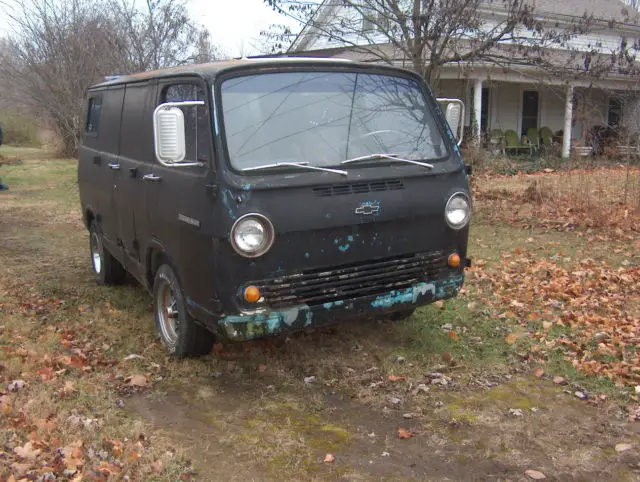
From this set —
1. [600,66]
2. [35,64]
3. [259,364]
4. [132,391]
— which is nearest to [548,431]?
[259,364]

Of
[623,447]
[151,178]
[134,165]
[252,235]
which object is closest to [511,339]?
[623,447]

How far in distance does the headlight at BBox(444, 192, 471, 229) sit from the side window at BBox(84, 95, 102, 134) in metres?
3.96

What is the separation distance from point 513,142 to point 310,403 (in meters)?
18.4

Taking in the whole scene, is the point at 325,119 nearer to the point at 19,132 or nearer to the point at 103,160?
the point at 103,160

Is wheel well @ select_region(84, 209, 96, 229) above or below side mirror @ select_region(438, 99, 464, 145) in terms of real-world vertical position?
below

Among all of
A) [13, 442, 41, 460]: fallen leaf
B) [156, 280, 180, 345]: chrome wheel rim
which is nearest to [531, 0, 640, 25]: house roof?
[156, 280, 180, 345]: chrome wheel rim

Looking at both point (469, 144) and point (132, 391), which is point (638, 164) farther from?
point (132, 391)

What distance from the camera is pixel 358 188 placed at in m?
4.28

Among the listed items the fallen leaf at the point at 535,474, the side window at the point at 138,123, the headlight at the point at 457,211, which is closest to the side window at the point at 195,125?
the side window at the point at 138,123

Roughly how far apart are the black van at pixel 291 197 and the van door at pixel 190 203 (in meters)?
0.01

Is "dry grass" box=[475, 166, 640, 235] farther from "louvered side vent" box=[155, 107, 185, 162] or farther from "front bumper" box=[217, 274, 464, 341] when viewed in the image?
"louvered side vent" box=[155, 107, 185, 162]

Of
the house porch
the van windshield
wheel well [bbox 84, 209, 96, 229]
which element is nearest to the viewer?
the van windshield

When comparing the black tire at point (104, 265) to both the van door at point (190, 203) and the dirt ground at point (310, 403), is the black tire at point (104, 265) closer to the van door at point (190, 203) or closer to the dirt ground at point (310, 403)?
the dirt ground at point (310, 403)

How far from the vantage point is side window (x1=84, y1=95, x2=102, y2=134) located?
6749mm
